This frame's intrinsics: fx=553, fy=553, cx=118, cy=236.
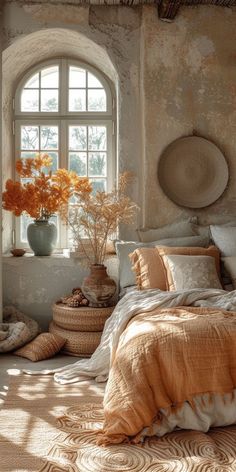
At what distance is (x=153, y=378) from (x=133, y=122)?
9.95 ft

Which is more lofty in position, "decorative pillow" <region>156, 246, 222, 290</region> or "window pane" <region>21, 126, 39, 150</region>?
"window pane" <region>21, 126, 39, 150</region>

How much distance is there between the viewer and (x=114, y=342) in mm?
3646

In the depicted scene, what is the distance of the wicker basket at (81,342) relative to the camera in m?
4.61

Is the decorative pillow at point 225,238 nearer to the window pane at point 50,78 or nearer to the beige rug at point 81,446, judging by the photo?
the beige rug at point 81,446

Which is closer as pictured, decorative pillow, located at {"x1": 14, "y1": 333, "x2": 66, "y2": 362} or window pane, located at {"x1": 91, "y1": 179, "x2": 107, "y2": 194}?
decorative pillow, located at {"x1": 14, "y1": 333, "x2": 66, "y2": 362}

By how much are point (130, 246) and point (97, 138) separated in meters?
1.48

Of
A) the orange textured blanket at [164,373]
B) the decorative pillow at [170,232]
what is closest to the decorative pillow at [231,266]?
the decorative pillow at [170,232]

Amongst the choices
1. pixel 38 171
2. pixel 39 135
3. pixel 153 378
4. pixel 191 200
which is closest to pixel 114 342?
pixel 153 378

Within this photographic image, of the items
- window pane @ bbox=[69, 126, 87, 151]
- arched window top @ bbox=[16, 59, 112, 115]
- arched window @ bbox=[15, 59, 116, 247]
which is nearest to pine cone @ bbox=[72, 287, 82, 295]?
arched window @ bbox=[15, 59, 116, 247]

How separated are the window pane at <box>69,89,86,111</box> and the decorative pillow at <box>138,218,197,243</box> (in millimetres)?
1591

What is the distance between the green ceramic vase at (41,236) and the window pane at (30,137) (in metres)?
0.95

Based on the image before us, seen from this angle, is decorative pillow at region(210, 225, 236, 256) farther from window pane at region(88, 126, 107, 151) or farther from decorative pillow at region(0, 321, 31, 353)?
decorative pillow at region(0, 321, 31, 353)

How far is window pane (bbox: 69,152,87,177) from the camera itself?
19.2ft

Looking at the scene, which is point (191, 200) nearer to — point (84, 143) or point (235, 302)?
point (84, 143)
